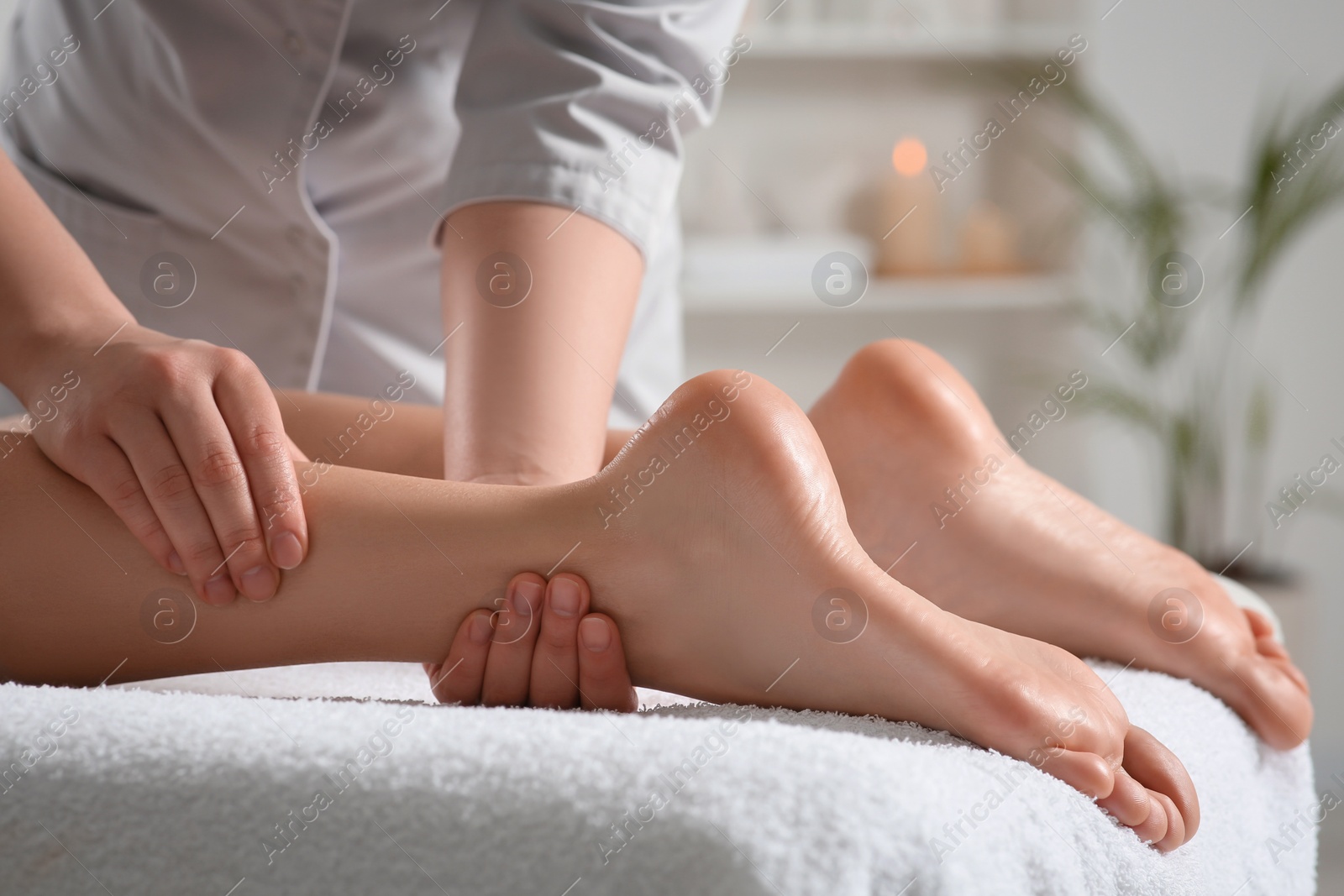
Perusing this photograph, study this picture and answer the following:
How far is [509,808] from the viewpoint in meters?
0.42

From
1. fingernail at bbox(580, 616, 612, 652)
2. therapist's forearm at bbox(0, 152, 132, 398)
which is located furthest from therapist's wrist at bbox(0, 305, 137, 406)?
fingernail at bbox(580, 616, 612, 652)

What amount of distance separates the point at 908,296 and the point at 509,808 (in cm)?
199

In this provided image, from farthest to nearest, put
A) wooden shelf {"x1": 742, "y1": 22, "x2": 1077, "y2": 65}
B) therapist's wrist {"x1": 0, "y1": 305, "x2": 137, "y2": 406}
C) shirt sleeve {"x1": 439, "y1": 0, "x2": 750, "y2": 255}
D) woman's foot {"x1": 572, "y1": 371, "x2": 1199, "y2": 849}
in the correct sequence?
wooden shelf {"x1": 742, "y1": 22, "x2": 1077, "y2": 65}, shirt sleeve {"x1": 439, "y1": 0, "x2": 750, "y2": 255}, therapist's wrist {"x1": 0, "y1": 305, "x2": 137, "y2": 406}, woman's foot {"x1": 572, "y1": 371, "x2": 1199, "y2": 849}

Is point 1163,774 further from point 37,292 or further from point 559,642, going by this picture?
point 37,292

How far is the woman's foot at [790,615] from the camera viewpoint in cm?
51

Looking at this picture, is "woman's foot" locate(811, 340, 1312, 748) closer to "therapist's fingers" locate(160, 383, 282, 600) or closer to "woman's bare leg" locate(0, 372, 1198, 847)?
"woman's bare leg" locate(0, 372, 1198, 847)

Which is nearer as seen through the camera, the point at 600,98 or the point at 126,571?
the point at 126,571

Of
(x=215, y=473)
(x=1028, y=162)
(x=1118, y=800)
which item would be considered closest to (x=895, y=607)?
(x=1118, y=800)

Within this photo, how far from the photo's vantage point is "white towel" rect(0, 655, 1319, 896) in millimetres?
403

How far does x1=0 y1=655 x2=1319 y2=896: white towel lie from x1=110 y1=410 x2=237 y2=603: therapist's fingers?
11 cm

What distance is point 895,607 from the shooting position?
1.75 feet

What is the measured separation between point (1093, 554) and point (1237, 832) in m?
0.20

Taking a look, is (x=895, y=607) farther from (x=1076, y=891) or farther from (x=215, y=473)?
(x=215, y=473)

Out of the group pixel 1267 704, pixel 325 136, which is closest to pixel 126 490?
pixel 325 136
